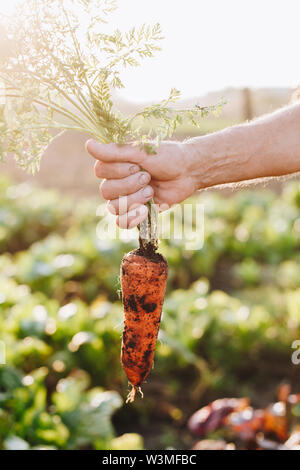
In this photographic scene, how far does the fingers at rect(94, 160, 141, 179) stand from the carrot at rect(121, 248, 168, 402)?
305 mm

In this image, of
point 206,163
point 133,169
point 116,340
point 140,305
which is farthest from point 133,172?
point 116,340

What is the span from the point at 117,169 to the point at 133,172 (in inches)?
2.3

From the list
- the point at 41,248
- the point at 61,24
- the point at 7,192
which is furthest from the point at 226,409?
the point at 7,192

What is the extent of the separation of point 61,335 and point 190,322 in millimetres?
1048

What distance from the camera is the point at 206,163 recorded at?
1927 mm

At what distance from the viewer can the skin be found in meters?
1.63

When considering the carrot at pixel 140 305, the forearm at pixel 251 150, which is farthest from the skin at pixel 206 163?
the carrot at pixel 140 305

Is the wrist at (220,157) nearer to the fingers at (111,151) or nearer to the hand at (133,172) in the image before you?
the hand at (133,172)

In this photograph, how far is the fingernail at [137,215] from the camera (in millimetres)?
1543

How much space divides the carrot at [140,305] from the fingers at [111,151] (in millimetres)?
382

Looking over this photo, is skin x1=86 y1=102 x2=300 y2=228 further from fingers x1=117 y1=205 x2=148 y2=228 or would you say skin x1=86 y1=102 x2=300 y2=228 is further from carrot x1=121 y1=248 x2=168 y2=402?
carrot x1=121 y1=248 x2=168 y2=402

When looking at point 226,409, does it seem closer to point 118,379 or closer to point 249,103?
point 118,379

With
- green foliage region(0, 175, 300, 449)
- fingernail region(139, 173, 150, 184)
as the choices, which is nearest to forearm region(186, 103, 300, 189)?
fingernail region(139, 173, 150, 184)

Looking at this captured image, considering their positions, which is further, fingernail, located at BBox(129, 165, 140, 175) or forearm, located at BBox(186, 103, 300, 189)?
forearm, located at BBox(186, 103, 300, 189)
